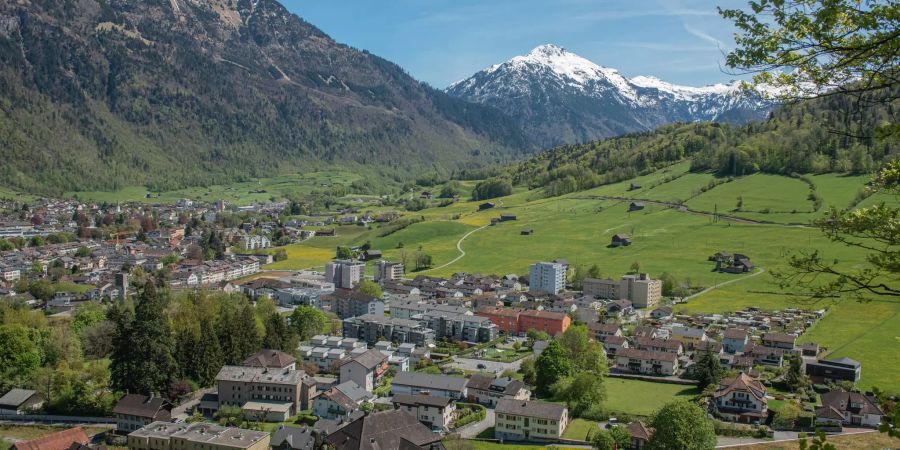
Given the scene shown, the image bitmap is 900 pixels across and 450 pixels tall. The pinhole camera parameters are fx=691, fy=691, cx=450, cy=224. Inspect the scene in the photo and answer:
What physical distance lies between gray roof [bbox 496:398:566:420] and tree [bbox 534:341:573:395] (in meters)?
6.39

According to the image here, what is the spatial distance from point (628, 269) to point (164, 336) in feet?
188

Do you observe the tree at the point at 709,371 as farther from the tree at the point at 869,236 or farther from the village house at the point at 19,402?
the village house at the point at 19,402

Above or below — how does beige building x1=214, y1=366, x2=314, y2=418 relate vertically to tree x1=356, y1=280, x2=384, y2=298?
below

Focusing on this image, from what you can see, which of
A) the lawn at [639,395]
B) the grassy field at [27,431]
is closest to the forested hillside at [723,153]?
the lawn at [639,395]

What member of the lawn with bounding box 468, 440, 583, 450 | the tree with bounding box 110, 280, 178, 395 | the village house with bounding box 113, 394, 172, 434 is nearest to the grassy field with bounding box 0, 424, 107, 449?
the village house with bounding box 113, 394, 172, 434

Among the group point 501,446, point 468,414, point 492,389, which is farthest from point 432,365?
point 501,446

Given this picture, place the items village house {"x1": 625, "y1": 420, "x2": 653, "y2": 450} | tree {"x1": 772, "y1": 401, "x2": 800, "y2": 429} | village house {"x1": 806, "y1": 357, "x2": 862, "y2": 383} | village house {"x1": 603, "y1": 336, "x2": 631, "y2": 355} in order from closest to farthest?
village house {"x1": 625, "y1": 420, "x2": 653, "y2": 450} < tree {"x1": 772, "y1": 401, "x2": 800, "y2": 429} < village house {"x1": 806, "y1": 357, "x2": 862, "y2": 383} < village house {"x1": 603, "y1": 336, "x2": 631, "y2": 355}

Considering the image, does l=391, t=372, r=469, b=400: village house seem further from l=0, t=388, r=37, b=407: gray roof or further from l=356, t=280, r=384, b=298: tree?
l=356, t=280, r=384, b=298: tree

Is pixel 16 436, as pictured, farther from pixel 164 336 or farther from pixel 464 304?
pixel 464 304

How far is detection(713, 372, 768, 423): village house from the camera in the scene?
1580 inches

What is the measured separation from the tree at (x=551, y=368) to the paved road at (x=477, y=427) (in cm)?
502

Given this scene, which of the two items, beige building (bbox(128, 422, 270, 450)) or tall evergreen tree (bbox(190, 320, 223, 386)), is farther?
tall evergreen tree (bbox(190, 320, 223, 386))

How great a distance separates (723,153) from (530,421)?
10620 centimetres

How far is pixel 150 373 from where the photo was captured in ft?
148
